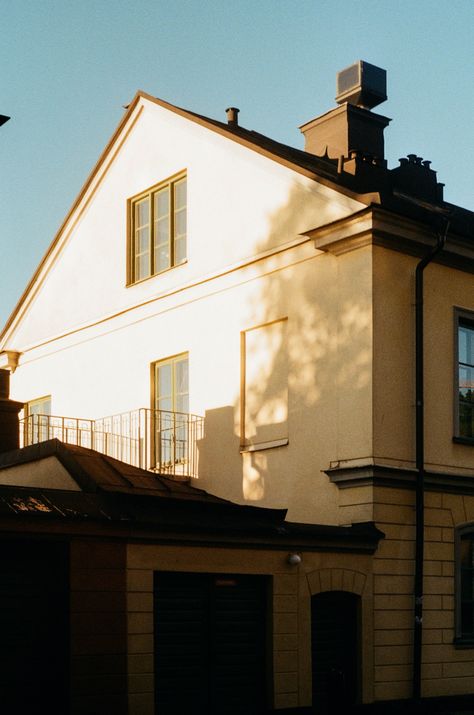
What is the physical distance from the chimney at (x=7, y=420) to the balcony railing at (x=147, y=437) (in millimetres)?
1625

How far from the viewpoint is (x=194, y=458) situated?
22.5 m

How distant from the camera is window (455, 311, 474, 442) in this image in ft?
66.8

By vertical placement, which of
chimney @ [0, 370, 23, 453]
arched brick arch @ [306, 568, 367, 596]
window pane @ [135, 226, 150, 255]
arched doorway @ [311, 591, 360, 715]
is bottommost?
arched doorway @ [311, 591, 360, 715]

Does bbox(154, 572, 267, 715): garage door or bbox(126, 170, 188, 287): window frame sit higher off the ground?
bbox(126, 170, 188, 287): window frame

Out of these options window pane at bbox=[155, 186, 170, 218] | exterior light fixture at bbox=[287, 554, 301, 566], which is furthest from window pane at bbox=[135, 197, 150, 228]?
exterior light fixture at bbox=[287, 554, 301, 566]

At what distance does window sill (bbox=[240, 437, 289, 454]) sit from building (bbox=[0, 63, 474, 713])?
3 centimetres

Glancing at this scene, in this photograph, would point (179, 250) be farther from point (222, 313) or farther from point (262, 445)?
point (262, 445)

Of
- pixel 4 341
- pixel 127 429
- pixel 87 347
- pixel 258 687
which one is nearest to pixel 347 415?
pixel 258 687

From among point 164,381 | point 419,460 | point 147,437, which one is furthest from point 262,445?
point 164,381

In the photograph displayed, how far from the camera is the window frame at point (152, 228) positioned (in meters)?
24.1

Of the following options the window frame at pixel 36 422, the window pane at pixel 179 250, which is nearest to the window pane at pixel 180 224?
the window pane at pixel 179 250

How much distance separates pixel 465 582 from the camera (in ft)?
65.3

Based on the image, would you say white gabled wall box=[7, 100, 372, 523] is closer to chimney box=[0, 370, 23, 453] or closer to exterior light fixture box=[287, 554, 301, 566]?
exterior light fixture box=[287, 554, 301, 566]

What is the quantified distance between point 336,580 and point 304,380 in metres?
3.83
